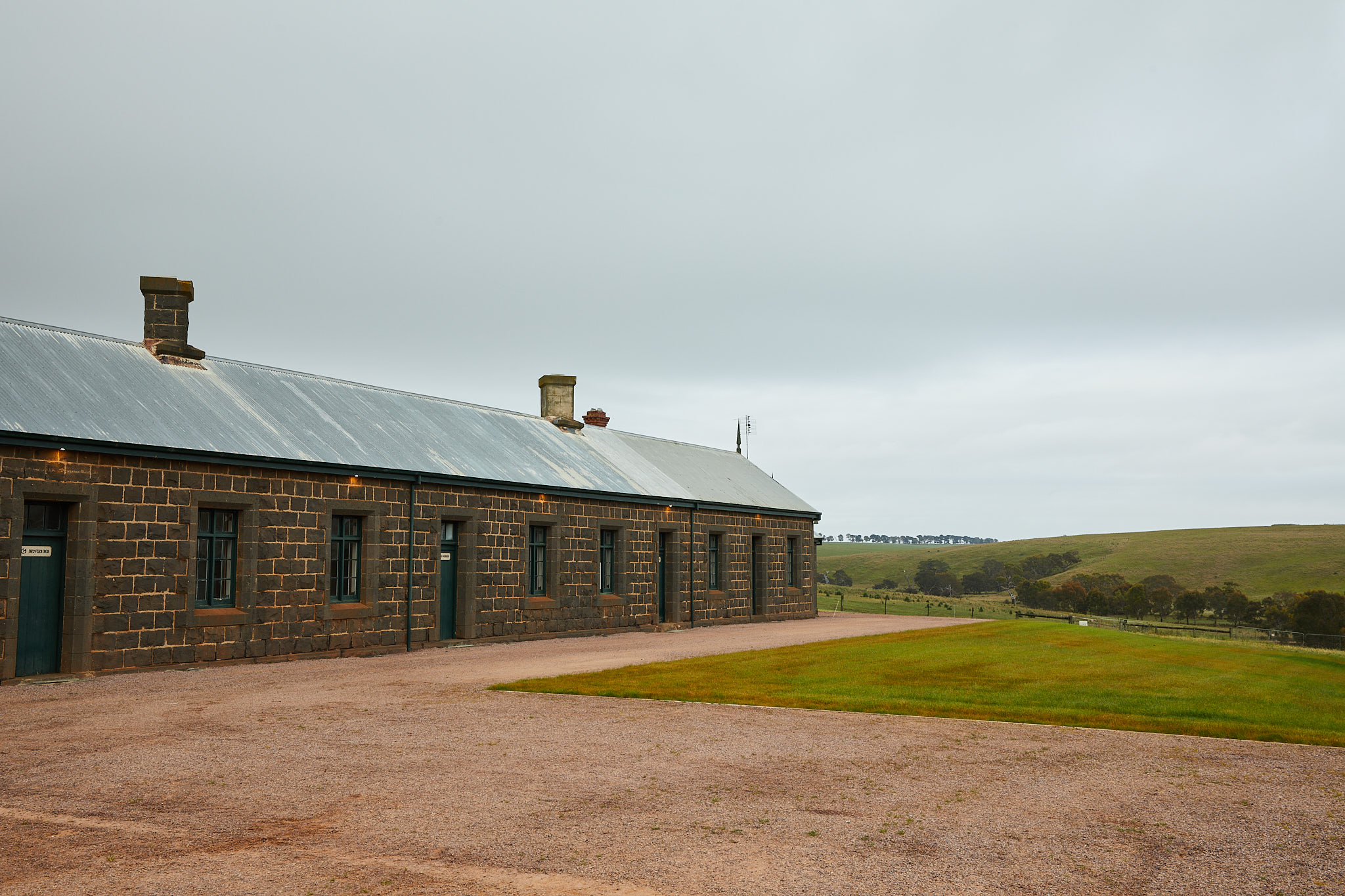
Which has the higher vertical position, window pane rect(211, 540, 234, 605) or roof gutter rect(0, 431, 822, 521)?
roof gutter rect(0, 431, 822, 521)

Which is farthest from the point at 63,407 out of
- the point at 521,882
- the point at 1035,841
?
the point at 1035,841

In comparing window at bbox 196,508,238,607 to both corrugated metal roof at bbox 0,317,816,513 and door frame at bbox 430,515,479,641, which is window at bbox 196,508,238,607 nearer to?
corrugated metal roof at bbox 0,317,816,513

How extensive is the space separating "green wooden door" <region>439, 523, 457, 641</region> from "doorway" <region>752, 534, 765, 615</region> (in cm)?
1338

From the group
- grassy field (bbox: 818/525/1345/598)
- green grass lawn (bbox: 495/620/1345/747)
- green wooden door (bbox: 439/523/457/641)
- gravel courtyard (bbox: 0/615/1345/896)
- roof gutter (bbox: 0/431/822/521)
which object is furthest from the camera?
grassy field (bbox: 818/525/1345/598)

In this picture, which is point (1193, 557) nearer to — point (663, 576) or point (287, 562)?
point (663, 576)

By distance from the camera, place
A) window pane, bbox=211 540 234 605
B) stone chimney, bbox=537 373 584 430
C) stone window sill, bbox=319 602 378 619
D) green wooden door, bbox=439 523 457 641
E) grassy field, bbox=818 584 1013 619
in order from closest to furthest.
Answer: window pane, bbox=211 540 234 605
stone window sill, bbox=319 602 378 619
green wooden door, bbox=439 523 457 641
stone chimney, bbox=537 373 584 430
grassy field, bbox=818 584 1013 619

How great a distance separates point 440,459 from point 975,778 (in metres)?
15.6

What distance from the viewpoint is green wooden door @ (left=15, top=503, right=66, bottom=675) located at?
1465cm

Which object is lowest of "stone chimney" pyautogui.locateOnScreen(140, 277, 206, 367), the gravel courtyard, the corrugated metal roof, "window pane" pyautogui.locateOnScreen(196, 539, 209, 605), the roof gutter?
the gravel courtyard

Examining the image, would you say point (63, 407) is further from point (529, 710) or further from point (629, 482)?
point (629, 482)

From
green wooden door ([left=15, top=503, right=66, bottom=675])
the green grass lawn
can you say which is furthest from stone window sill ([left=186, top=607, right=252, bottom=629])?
the green grass lawn

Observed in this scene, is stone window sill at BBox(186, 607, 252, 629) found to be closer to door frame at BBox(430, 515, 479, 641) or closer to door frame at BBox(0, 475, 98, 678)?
door frame at BBox(0, 475, 98, 678)

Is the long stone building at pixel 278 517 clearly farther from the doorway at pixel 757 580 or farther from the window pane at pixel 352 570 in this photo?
A: the doorway at pixel 757 580

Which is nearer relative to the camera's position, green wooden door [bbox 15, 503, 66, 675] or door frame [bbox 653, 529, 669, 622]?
green wooden door [bbox 15, 503, 66, 675]
